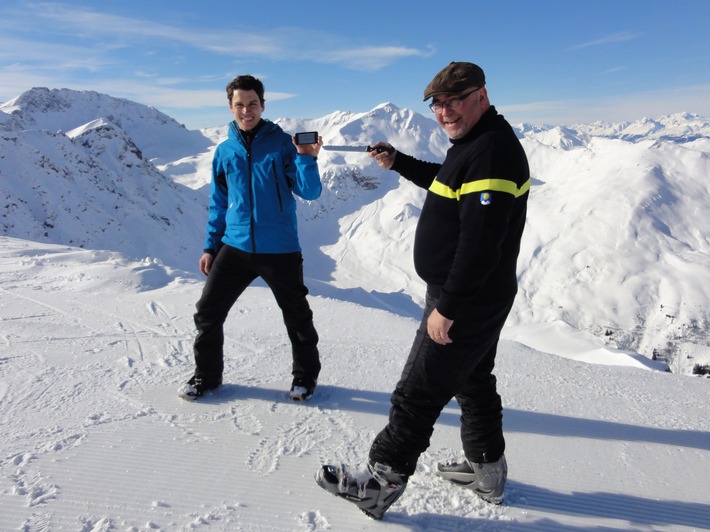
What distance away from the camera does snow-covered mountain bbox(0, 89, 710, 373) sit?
65.1 m

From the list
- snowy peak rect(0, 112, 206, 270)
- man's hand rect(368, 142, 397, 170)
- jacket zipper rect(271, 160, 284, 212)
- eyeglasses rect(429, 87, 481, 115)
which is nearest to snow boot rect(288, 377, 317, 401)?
jacket zipper rect(271, 160, 284, 212)

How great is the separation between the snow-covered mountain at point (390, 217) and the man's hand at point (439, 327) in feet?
122

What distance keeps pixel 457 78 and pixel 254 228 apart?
202 cm

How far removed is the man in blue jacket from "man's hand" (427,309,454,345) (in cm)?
158

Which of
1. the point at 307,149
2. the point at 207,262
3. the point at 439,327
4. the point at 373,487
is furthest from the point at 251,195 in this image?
the point at 373,487

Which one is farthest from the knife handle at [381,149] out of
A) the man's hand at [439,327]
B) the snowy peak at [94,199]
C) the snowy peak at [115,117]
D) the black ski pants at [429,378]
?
the snowy peak at [115,117]

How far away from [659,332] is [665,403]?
371 feet

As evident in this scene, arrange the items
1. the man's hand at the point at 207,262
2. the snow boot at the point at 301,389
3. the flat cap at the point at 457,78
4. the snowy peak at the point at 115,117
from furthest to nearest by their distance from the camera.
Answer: the snowy peak at the point at 115,117 → the man's hand at the point at 207,262 → the snow boot at the point at 301,389 → the flat cap at the point at 457,78

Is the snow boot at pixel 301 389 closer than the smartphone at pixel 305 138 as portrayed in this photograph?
No

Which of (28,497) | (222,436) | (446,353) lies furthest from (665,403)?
(28,497)

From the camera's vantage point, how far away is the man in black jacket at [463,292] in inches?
81.4

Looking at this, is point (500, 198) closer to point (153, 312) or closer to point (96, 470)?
point (96, 470)

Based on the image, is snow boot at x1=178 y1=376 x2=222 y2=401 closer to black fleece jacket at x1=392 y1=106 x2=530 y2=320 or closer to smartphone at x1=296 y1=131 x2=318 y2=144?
smartphone at x1=296 y1=131 x2=318 y2=144

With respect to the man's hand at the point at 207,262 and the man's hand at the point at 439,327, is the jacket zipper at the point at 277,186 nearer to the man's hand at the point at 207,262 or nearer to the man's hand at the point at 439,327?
the man's hand at the point at 207,262
